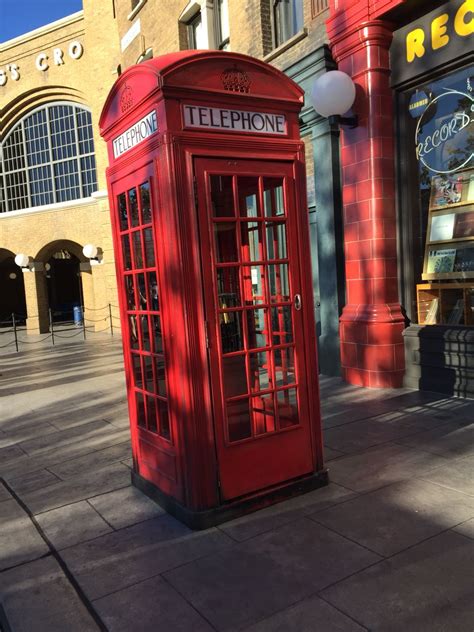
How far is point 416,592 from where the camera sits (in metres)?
2.60

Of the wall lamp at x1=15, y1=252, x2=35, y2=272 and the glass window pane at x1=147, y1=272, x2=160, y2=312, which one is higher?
the wall lamp at x1=15, y1=252, x2=35, y2=272

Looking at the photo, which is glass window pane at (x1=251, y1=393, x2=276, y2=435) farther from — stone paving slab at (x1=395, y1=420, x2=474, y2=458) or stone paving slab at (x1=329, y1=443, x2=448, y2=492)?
stone paving slab at (x1=395, y1=420, x2=474, y2=458)

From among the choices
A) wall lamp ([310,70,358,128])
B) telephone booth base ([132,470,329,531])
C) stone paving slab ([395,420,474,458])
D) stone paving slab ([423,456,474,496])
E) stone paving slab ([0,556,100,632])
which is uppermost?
wall lamp ([310,70,358,128])

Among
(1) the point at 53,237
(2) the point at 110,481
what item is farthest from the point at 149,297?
(1) the point at 53,237

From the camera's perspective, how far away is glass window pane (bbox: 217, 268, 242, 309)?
357 cm

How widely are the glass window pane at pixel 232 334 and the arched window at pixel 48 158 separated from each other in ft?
61.6

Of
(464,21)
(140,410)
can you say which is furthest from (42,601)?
(464,21)

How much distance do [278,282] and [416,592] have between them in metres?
2.06

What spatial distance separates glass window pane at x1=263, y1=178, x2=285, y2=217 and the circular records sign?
3.68m

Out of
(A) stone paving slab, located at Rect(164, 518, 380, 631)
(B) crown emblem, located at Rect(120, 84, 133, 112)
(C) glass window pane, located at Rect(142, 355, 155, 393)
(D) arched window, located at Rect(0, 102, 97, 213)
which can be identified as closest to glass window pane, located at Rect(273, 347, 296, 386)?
(C) glass window pane, located at Rect(142, 355, 155, 393)

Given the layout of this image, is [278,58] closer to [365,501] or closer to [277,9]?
[277,9]

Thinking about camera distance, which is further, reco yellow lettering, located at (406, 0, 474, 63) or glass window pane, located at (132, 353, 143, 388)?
reco yellow lettering, located at (406, 0, 474, 63)

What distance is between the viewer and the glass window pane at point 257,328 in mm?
3666

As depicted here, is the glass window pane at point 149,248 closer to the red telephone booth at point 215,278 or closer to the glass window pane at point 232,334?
the red telephone booth at point 215,278
